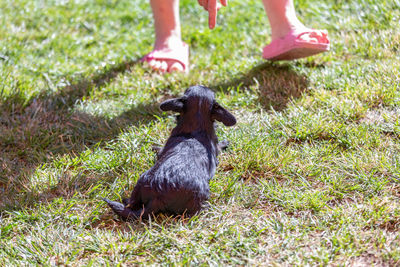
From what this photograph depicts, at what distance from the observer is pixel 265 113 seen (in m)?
4.08

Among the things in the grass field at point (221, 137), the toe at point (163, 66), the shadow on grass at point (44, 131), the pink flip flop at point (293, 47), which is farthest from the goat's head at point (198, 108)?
the toe at point (163, 66)

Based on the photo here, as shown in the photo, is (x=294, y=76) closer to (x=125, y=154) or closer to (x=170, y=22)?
(x=170, y=22)

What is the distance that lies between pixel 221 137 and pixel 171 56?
1.44 m

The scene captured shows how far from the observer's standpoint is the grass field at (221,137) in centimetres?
272

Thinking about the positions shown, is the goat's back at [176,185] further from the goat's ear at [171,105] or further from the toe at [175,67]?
the toe at [175,67]

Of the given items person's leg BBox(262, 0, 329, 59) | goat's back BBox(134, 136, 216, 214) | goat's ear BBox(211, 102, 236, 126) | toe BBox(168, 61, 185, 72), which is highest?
person's leg BBox(262, 0, 329, 59)

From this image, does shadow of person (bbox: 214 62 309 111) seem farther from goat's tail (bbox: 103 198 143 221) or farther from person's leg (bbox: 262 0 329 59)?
goat's tail (bbox: 103 198 143 221)

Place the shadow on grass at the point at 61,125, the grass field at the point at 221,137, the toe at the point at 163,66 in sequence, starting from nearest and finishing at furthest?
1. the grass field at the point at 221,137
2. the shadow on grass at the point at 61,125
3. the toe at the point at 163,66

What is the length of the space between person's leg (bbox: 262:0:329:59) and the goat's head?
4.08 feet

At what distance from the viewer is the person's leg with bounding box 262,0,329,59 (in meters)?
4.31

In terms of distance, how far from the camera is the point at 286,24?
4449 mm

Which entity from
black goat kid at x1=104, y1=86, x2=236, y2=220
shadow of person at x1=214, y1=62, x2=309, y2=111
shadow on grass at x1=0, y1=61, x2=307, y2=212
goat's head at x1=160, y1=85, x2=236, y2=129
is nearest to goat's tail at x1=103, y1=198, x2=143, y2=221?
black goat kid at x1=104, y1=86, x2=236, y2=220

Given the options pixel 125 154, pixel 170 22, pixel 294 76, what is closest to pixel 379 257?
pixel 125 154

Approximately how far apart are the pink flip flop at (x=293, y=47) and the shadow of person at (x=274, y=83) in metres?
0.17
